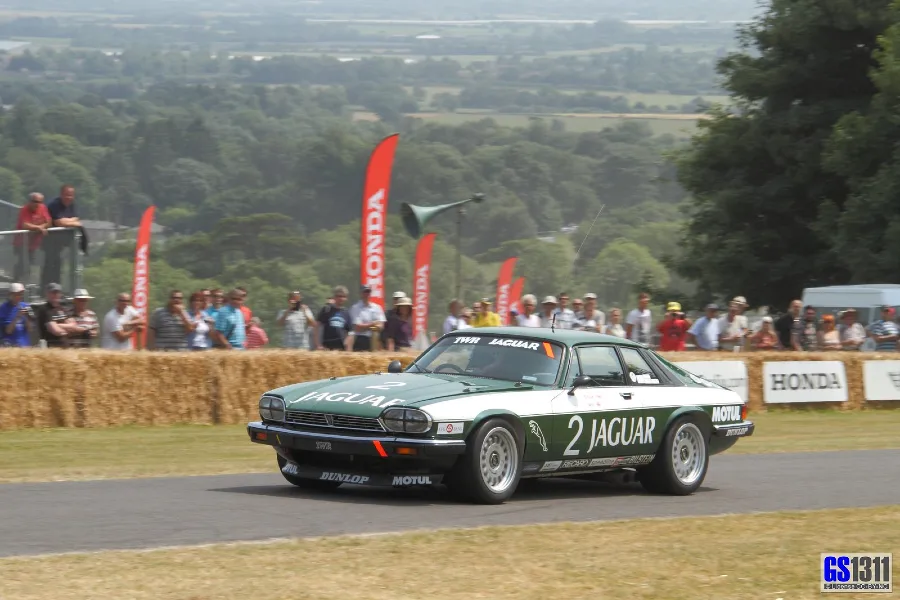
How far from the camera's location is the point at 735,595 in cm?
684

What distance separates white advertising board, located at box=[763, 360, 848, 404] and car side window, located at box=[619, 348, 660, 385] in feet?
35.0

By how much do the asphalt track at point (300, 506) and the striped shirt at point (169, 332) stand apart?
5494mm

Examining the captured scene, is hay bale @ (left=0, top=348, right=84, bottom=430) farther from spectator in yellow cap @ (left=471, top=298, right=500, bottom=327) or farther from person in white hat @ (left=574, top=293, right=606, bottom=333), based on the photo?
person in white hat @ (left=574, top=293, right=606, bottom=333)

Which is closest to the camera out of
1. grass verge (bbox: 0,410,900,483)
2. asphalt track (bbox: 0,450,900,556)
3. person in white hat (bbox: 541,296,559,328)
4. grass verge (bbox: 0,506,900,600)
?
grass verge (bbox: 0,506,900,600)

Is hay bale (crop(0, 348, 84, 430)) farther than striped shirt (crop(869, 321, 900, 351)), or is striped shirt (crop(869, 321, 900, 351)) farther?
striped shirt (crop(869, 321, 900, 351))

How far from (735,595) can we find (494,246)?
5684 inches

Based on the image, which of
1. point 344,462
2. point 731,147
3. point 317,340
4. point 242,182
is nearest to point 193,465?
point 344,462

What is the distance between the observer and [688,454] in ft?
36.3

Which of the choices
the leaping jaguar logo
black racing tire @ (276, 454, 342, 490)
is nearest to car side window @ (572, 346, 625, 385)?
the leaping jaguar logo

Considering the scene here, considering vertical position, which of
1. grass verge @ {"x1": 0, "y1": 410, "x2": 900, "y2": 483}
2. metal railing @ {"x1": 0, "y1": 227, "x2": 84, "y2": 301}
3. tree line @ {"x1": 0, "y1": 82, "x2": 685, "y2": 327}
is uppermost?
tree line @ {"x1": 0, "y1": 82, "x2": 685, "y2": 327}

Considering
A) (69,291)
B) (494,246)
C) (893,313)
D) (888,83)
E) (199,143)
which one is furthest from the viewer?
(199,143)

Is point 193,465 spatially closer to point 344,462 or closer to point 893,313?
point 344,462

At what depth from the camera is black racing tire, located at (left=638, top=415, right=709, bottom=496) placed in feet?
35.3

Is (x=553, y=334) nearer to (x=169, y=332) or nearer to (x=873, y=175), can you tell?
(x=169, y=332)
